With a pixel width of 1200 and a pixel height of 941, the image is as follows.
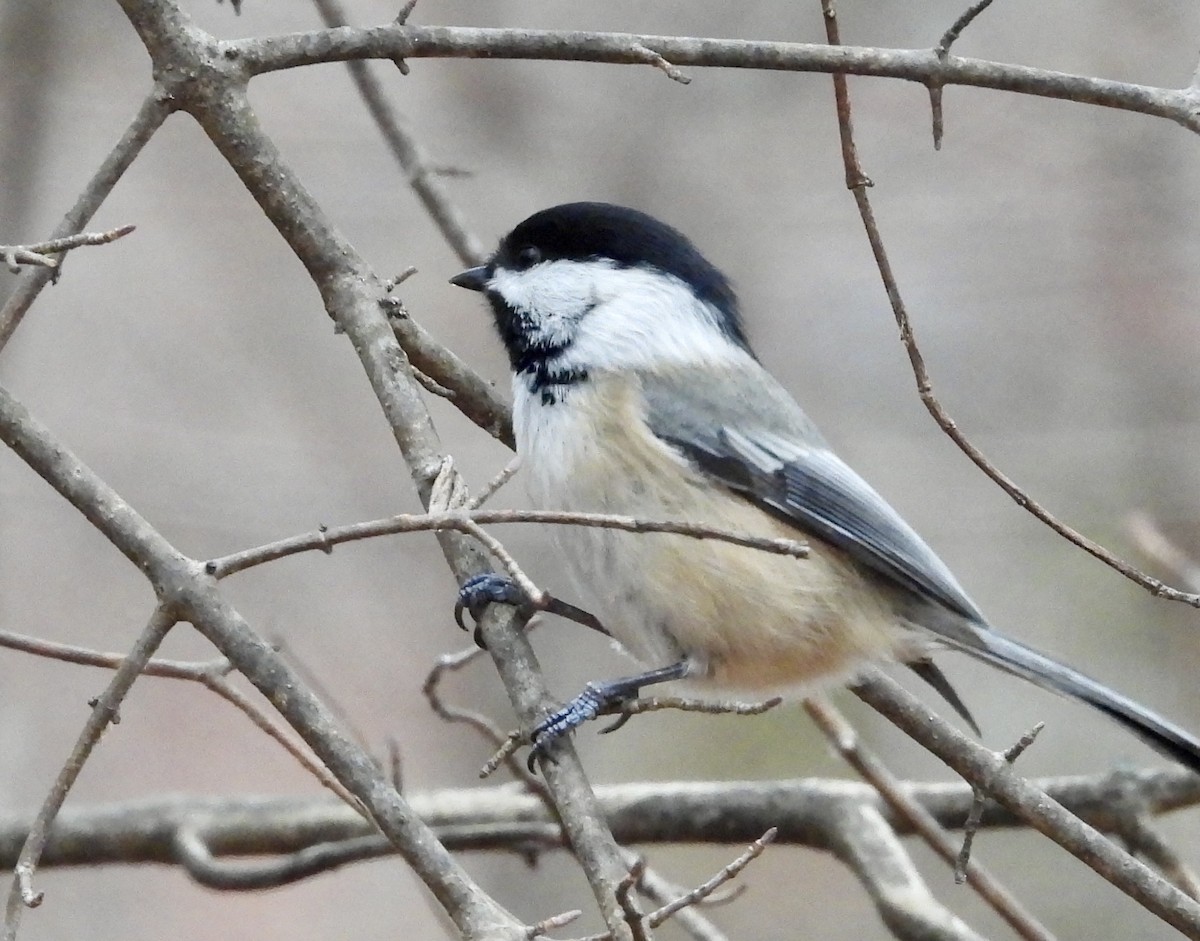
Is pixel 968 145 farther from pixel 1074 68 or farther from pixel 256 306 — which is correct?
pixel 256 306

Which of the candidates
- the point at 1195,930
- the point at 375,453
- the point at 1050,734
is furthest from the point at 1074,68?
the point at 1195,930

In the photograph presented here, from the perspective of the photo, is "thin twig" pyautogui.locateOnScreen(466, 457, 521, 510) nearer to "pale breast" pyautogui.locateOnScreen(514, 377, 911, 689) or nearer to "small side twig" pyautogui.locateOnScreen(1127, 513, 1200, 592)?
"pale breast" pyautogui.locateOnScreen(514, 377, 911, 689)

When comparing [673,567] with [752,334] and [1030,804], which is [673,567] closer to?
[1030,804]

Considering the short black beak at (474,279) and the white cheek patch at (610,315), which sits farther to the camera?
the short black beak at (474,279)

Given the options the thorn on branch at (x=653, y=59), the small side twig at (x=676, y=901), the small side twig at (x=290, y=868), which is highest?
the thorn on branch at (x=653, y=59)

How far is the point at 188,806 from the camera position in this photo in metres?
2.25

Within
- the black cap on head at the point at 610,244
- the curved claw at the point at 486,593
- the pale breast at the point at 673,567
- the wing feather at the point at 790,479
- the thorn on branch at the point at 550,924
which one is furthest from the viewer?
the black cap on head at the point at 610,244

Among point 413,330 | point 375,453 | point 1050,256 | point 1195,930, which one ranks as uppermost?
point 375,453

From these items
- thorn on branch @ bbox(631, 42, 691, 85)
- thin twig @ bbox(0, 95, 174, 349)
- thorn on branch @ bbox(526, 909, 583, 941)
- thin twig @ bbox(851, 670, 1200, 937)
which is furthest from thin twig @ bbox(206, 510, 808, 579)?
thin twig @ bbox(851, 670, 1200, 937)

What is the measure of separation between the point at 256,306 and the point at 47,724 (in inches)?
56.1

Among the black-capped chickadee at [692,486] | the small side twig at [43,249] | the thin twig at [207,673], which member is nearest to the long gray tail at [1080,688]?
the black-capped chickadee at [692,486]

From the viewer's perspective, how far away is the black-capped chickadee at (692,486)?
6.20ft

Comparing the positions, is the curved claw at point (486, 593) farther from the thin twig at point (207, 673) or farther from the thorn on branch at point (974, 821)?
the thorn on branch at point (974, 821)

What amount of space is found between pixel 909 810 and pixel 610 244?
97 centimetres
